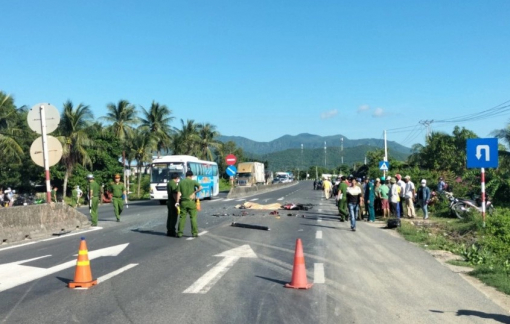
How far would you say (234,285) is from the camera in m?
8.05

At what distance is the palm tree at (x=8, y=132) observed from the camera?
41.4 meters

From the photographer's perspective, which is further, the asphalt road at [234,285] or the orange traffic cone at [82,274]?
the orange traffic cone at [82,274]

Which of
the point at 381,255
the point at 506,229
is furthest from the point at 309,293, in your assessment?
the point at 506,229

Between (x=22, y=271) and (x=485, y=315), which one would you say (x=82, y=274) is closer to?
(x=22, y=271)

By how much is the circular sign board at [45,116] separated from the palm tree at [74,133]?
112ft

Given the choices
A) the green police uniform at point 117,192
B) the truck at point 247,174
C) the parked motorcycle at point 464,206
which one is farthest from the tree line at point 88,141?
the parked motorcycle at point 464,206

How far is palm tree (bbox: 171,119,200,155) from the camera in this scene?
69.2 metres

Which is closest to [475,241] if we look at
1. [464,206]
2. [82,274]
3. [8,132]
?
[464,206]

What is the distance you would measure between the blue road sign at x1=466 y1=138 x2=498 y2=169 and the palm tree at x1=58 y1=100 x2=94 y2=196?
3963cm

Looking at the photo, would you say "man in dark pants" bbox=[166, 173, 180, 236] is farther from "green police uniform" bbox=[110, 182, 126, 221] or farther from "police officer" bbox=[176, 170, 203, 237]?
"green police uniform" bbox=[110, 182, 126, 221]

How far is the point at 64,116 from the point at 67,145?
318 cm

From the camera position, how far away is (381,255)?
11531mm

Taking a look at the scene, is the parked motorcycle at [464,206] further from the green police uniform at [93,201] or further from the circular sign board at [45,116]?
the circular sign board at [45,116]

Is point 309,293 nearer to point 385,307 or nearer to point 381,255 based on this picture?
point 385,307
